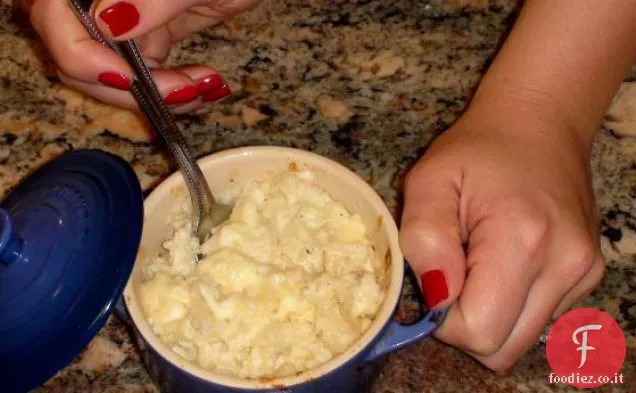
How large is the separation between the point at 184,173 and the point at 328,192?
134mm

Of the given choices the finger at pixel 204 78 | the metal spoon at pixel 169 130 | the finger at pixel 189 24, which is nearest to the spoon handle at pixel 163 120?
the metal spoon at pixel 169 130

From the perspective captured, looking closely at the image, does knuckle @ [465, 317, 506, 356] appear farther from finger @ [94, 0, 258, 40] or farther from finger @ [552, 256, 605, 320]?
finger @ [94, 0, 258, 40]

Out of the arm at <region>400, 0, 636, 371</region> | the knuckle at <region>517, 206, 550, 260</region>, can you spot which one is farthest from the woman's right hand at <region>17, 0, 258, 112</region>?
the knuckle at <region>517, 206, 550, 260</region>

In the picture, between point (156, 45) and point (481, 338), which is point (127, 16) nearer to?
point (156, 45)

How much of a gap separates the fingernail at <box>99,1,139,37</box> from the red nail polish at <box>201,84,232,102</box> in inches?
7.0

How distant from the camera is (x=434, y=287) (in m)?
0.63

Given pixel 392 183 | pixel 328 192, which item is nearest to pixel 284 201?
pixel 328 192

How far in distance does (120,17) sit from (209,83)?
169 mm

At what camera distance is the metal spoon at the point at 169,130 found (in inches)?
27.2

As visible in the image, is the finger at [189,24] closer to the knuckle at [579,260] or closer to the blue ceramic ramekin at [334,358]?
the blue ceramic ramekin at [334,358]

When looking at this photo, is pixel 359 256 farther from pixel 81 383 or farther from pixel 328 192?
pixel 81 383

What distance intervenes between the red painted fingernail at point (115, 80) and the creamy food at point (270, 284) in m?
0.14

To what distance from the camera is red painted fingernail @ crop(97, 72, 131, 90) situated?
0.75 metres

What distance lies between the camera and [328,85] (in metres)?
0.92
